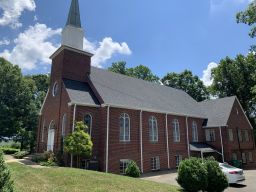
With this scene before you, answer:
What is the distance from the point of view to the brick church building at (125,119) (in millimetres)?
19391

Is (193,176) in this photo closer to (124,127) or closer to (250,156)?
(124,127)

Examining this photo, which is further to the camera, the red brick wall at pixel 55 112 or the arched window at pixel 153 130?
the arched window at pixel 153 130

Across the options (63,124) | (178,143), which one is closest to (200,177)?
(63,124)

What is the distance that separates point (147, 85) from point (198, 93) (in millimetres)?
26987

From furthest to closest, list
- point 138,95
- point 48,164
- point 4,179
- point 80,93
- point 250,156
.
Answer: point 250,156
point 138,95
point 80,93
point 48,164
point 4,179

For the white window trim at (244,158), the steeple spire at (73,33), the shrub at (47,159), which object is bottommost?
the white window trim at (244,158)

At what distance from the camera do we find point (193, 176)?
1188 centimetres

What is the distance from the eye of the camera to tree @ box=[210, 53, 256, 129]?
40.9 m

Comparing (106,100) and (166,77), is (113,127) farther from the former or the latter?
(166,77)

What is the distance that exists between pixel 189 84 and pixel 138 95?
103 feet

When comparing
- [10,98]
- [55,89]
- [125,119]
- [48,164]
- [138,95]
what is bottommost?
[48,164]

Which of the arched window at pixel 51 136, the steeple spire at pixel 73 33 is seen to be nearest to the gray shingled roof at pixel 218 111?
the steeple spire at pixel 73 33

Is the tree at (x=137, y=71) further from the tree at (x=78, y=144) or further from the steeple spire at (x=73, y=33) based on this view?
the tree at (x=78, y=144)

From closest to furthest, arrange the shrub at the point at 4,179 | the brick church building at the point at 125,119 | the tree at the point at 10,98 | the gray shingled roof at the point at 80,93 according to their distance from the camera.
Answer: the shrub at the point at 4,179, the gray shingled roof at the point at 80,93, the brick church building at the point at 125,119, the tree at the point at 10,98
